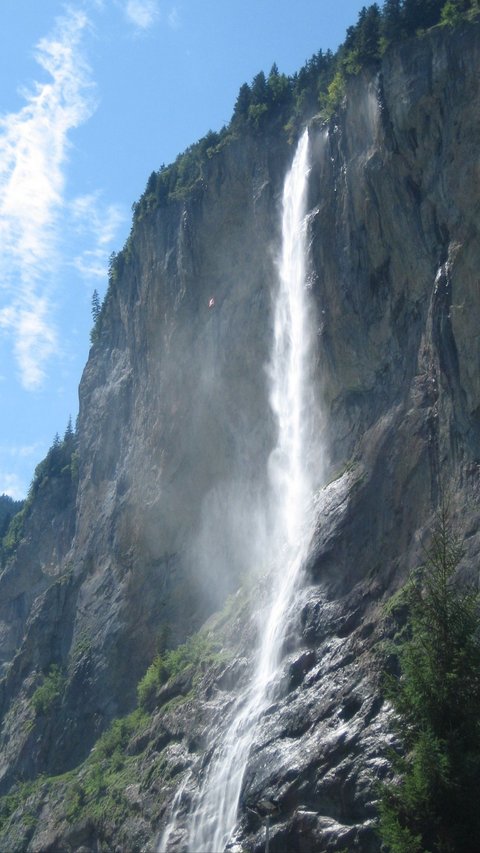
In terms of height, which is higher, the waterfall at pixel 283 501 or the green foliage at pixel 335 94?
the green foliage at pixel 335 94

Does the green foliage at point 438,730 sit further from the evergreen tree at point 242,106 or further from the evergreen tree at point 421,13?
the evergreen tree at point 242,106

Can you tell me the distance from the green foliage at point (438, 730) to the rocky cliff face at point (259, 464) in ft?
17.0

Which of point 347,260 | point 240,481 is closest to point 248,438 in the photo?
point 240,481

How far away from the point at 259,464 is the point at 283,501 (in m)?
3.09

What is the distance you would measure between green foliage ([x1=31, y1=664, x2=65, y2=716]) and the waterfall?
47.6ft

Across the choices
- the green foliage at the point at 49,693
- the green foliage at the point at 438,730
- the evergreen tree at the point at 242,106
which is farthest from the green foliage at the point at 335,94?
the green foliage at the point at 49,693

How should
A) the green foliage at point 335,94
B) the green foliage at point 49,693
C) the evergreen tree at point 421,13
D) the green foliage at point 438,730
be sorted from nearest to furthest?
the green foliage at point 438,730 → the evergreen tree at point 421,13 → the green foliage at point 335,94 → the green foliage at point 49,693

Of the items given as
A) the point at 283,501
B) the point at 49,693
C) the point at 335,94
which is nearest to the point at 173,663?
the point at 283,501

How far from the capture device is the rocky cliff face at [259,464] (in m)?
28.0

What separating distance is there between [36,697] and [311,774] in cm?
2417

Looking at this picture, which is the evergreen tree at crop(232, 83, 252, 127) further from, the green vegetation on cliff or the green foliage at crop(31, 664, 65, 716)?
the green foliage at crop(31, 664, 65, 716)

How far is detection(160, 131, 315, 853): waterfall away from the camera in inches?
1129

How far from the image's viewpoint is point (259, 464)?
4028 cm

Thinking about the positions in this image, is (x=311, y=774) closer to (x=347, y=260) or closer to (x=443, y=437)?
(x=443, y=437)
